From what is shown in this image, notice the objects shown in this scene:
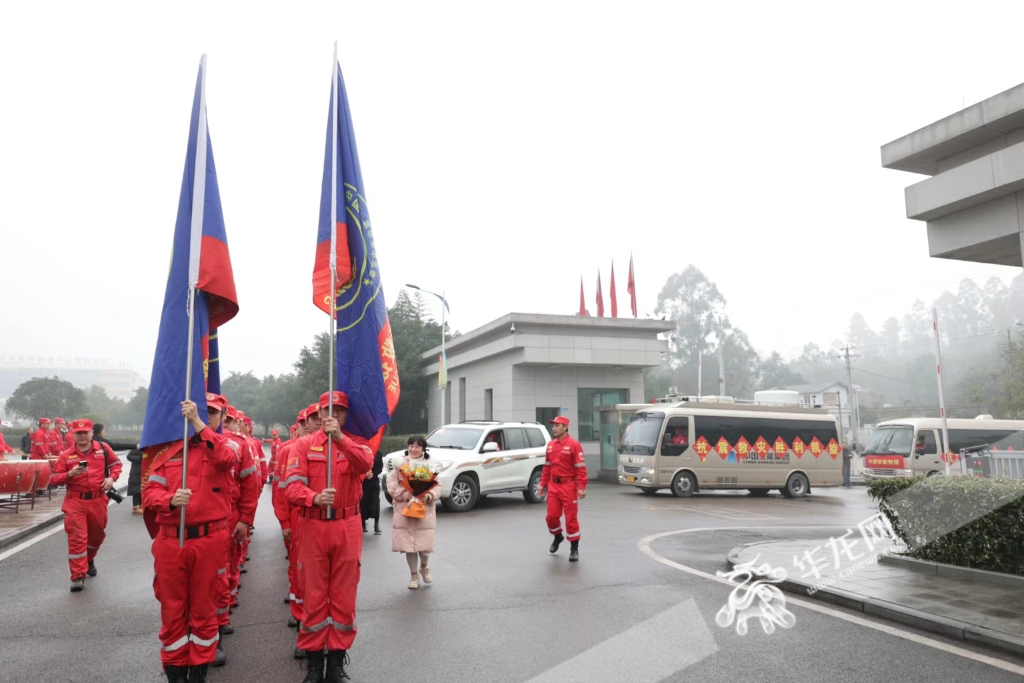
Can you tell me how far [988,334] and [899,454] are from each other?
228 inches

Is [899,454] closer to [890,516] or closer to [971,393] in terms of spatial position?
[971,393]

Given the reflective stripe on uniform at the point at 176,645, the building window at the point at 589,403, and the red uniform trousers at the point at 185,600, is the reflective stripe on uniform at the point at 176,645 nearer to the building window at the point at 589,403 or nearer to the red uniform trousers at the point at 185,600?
the red uniform trousers at the point at 185,600

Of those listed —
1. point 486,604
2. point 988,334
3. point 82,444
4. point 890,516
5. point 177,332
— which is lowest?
point 486,604

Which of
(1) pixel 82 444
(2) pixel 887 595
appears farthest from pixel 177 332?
(2) pixel 887 595

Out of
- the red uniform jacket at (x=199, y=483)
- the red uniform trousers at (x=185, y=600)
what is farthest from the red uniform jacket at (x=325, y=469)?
the red uniform trousers at (x=185, y=600)

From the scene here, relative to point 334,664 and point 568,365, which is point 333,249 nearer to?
point 334,664

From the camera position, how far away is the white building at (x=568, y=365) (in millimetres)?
26469

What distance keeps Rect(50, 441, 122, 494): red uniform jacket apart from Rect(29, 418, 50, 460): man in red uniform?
12.7m

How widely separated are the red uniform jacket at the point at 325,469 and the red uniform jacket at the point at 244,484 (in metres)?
0.45

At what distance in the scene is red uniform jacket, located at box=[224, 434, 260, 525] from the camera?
5.08 metres

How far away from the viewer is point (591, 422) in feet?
92.6

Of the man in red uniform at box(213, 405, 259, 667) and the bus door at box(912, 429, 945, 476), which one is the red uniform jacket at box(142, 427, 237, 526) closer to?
the man in red uniform at box(213, 405, 259, 667)

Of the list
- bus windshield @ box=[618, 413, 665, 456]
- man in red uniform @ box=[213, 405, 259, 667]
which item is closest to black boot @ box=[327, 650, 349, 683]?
man in red uniform @ box=[213, 405, 259, 667]

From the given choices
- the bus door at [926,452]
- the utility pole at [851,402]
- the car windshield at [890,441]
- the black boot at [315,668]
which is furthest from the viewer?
the utility pole at [851,402]
